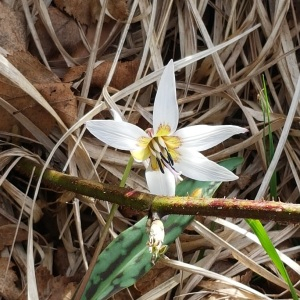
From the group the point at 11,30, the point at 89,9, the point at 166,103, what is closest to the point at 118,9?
the point at 89,9

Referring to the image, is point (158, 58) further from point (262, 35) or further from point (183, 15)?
point (262, 35)

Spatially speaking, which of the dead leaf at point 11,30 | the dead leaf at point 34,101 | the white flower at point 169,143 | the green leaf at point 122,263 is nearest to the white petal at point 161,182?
the white flower at point 169,143

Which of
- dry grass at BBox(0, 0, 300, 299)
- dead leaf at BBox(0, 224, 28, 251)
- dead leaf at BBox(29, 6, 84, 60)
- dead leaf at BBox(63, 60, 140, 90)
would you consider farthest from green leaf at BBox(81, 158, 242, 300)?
dead leaf at BBox(29, 6, 84, 60)

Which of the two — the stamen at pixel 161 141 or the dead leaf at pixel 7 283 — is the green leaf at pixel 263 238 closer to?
the stamen at pixel 161 141

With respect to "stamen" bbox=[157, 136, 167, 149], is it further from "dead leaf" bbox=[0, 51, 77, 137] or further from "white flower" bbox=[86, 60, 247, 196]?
"dead leaf" bbox=[0, 51, 77, 137]

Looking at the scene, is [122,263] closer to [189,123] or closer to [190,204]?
[190,204]
